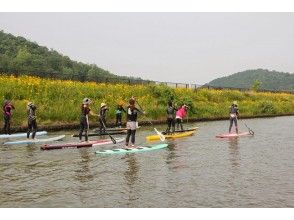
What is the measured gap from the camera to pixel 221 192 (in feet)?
33.0

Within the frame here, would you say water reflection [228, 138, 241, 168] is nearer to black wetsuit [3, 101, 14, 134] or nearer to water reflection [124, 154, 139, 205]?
water reflection [124, 154, 139, 205]

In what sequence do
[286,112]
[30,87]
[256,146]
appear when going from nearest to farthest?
[256,146]
[30,87]
[286,112]

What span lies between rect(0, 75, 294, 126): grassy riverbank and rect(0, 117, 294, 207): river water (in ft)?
44.3

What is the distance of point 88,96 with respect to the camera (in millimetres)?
38125

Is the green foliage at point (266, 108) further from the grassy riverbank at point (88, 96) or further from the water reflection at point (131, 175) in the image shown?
the water reflection at point (131, 175)

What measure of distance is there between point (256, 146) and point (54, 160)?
940cm

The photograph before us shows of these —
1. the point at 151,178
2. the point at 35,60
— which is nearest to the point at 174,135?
the point at 151,178

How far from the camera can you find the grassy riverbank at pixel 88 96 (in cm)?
3178

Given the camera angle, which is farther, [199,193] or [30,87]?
[30,87]

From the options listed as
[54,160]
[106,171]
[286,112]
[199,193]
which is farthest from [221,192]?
[286,112]

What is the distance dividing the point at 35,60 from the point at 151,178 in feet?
227

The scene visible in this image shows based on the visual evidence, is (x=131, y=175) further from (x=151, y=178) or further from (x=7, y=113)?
(x=7, y=113)
